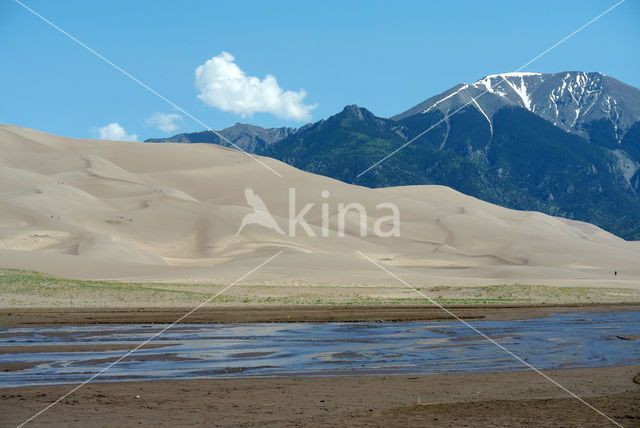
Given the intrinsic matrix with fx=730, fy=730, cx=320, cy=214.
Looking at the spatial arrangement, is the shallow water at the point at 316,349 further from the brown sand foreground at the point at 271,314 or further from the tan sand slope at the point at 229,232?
the tan sand slope at the point at 229,232

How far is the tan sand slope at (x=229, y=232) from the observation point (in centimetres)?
6881

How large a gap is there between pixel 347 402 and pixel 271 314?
22622 millimetres

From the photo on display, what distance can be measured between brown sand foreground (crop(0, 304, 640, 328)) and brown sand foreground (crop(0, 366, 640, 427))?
54.1 feet

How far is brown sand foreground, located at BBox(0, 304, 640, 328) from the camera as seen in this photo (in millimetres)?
33094

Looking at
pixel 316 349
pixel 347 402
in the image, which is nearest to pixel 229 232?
pixel 316 349

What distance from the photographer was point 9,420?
42.0ft

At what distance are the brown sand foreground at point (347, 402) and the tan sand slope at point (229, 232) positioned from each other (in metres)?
42.6

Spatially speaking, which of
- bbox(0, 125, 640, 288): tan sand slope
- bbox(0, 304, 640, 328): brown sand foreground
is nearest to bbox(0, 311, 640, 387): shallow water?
bbox(0, 304, 640, 328): brown sand foreground

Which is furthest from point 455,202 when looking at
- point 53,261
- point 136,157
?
point 53,261

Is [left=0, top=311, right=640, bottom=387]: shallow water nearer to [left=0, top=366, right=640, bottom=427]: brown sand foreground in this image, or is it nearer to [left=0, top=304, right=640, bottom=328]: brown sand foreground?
[left=0, top=366, right=640, bottom=427]: brown sand foreground

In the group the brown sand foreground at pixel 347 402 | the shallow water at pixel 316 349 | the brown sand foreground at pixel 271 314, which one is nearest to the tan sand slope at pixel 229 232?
the brown sand foreground at pixel 271 314

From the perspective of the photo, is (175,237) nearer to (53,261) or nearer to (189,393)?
(53,261)

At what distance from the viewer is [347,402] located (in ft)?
47.4

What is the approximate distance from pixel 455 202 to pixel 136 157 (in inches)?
3370
